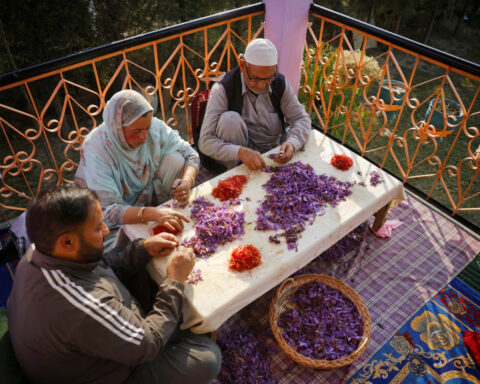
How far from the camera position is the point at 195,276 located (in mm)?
2133

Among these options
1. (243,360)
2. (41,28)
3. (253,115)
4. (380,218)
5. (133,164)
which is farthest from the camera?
(41,28)

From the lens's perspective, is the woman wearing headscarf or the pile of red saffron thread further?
the woman wearing headscarf

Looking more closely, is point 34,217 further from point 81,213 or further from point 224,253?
point 224,253

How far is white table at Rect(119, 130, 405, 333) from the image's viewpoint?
2.05 m

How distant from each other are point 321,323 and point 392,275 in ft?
2.96

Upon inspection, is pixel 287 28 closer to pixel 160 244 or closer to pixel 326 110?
pixel 326 110

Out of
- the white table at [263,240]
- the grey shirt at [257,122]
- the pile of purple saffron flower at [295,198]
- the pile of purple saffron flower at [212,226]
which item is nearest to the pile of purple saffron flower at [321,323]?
the white table at [263,240]

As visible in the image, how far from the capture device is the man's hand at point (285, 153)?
2965mm

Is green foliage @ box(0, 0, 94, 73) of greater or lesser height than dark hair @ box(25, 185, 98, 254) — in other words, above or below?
below

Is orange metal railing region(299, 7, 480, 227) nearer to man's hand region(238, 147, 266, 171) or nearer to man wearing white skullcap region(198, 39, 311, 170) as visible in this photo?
man wearing white skullcap region(198, 39, 311, 170)

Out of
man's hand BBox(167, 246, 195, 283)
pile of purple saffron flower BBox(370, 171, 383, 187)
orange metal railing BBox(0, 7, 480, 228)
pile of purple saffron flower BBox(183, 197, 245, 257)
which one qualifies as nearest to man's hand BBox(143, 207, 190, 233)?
pile of purple saffron flower BBox(183, 197, 245, 257)

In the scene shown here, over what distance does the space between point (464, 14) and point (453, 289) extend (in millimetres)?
11369

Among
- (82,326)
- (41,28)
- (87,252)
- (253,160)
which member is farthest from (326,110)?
(41,28)

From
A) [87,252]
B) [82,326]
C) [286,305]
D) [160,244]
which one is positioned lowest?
[286,305]
